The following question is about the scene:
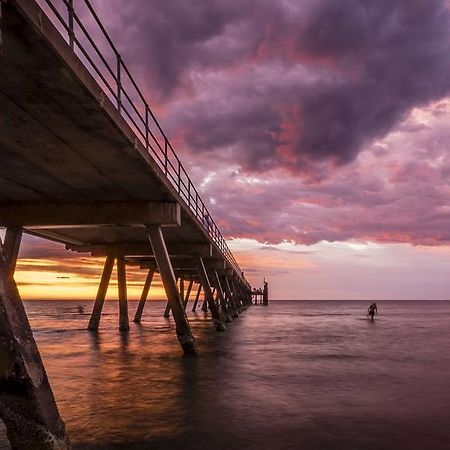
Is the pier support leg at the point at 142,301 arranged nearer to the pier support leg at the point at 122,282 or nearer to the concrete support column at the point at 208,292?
the pier support leg at the point at 122,282

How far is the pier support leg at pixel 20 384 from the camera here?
161 inches

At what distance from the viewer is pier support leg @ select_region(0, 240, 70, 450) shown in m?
4.10

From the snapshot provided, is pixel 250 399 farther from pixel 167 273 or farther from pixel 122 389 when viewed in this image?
pixel 167 273

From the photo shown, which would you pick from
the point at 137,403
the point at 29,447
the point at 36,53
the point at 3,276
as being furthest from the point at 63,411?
the point at 36,53

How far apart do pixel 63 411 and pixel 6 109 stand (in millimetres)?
5051

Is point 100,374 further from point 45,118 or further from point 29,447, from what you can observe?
point 29,447

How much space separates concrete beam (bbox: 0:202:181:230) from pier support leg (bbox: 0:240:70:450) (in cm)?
996

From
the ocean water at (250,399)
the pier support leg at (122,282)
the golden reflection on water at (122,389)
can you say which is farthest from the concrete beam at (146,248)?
the ocean water at (250,399)

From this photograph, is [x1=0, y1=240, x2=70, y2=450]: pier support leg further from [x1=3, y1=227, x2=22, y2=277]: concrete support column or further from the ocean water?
[x1=3, y1=227, x2=22, y2=277]: concrete support column

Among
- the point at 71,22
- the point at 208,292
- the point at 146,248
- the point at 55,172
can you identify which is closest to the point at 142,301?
the point at 146,248

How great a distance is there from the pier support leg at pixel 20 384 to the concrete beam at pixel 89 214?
996 cm

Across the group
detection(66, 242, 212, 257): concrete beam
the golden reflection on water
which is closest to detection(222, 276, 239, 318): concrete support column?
detection(66, 242, 212, 257): concrete beam

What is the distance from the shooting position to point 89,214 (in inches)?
559

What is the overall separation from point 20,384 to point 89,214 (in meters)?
10.4
